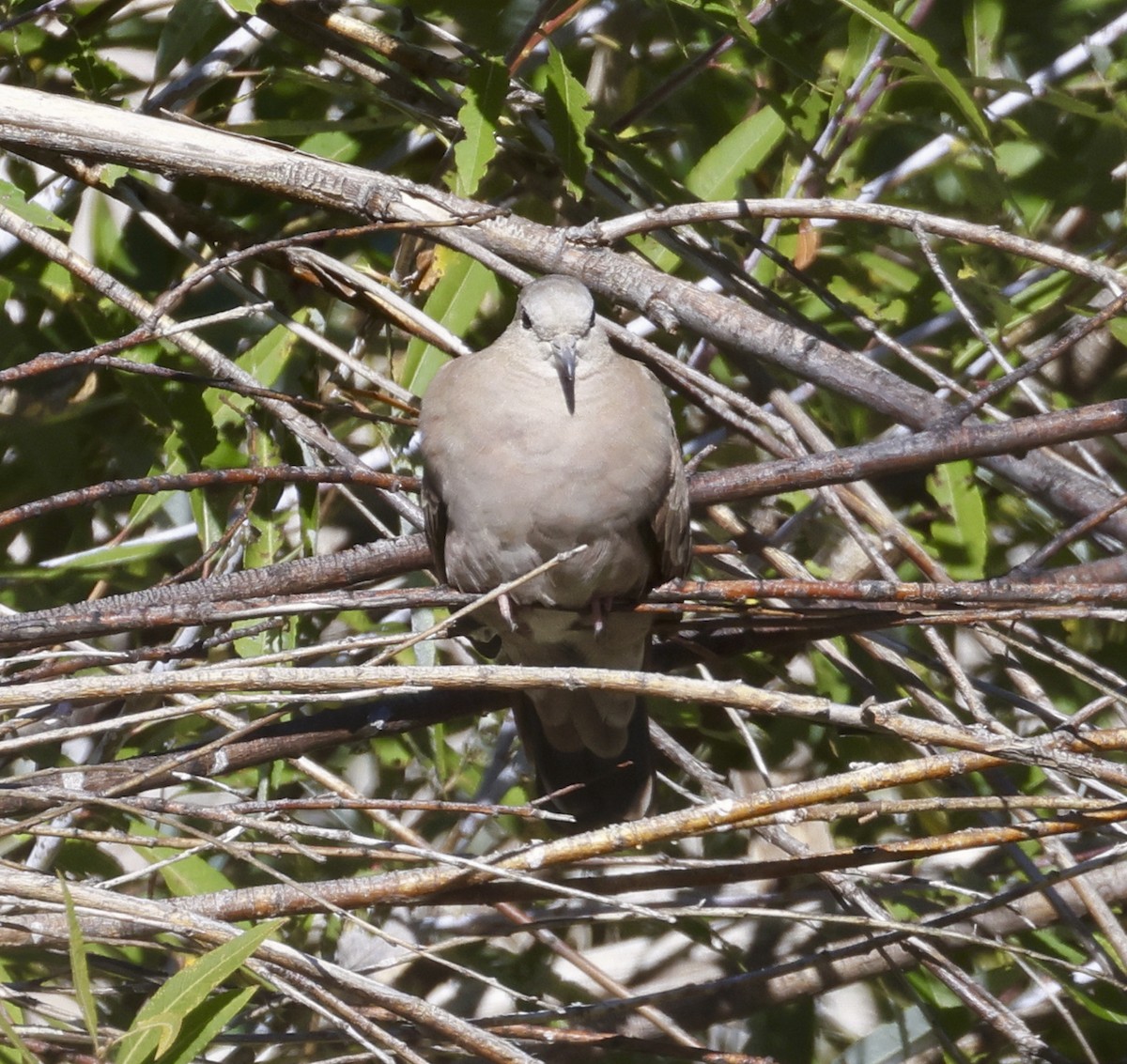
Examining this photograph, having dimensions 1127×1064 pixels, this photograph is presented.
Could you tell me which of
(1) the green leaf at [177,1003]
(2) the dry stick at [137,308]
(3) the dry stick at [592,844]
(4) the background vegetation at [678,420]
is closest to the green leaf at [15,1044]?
(1) the green leaf at [177,1003]

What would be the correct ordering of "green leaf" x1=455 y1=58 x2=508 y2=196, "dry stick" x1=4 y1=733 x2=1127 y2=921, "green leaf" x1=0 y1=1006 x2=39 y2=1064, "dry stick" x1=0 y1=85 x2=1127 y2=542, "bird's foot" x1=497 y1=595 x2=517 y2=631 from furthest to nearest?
"bird's foot" x1=497 y1=595 x2=517 y2=631, "green leaf" x1=455 y1=58 x2=508 y2=196, "dry stick" x1=0 y1=85 x2=1127 y2=542, "dry stick" x1=4 y1=733 x2=1127 y2=921, "green leaf" x1=0 y1=1006 x2=39 y2=1064

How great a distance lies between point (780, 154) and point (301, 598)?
2471 millimetres

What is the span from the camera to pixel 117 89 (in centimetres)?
416

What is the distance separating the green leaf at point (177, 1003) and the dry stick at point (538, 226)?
5.07 ft

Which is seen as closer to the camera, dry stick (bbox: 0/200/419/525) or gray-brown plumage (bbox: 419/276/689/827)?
dry stick (bbox: 0/200/419/525)

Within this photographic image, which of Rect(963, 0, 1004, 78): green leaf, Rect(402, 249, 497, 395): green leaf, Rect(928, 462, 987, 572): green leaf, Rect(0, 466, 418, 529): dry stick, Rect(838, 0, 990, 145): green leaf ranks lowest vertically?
Rect(928, 462, 987, 572): green leaf

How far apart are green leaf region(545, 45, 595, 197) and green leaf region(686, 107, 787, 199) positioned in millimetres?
499

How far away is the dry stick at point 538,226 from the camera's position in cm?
281

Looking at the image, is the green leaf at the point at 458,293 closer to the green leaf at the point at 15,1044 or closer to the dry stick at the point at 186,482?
the dry stick at the point at 186,482

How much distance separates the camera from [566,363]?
10.8 feet

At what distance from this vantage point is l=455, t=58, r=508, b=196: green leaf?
3201 millimetres

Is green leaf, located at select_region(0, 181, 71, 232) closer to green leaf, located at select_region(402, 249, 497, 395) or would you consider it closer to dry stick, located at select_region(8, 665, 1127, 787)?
green leaf, located at select_region(402, 249, 497, 395)

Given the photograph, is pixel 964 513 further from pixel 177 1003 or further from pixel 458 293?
pixel 177 1003

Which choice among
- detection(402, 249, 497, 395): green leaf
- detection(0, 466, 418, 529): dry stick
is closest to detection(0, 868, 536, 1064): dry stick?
detection(0, 466, 418, 529): dry stick
